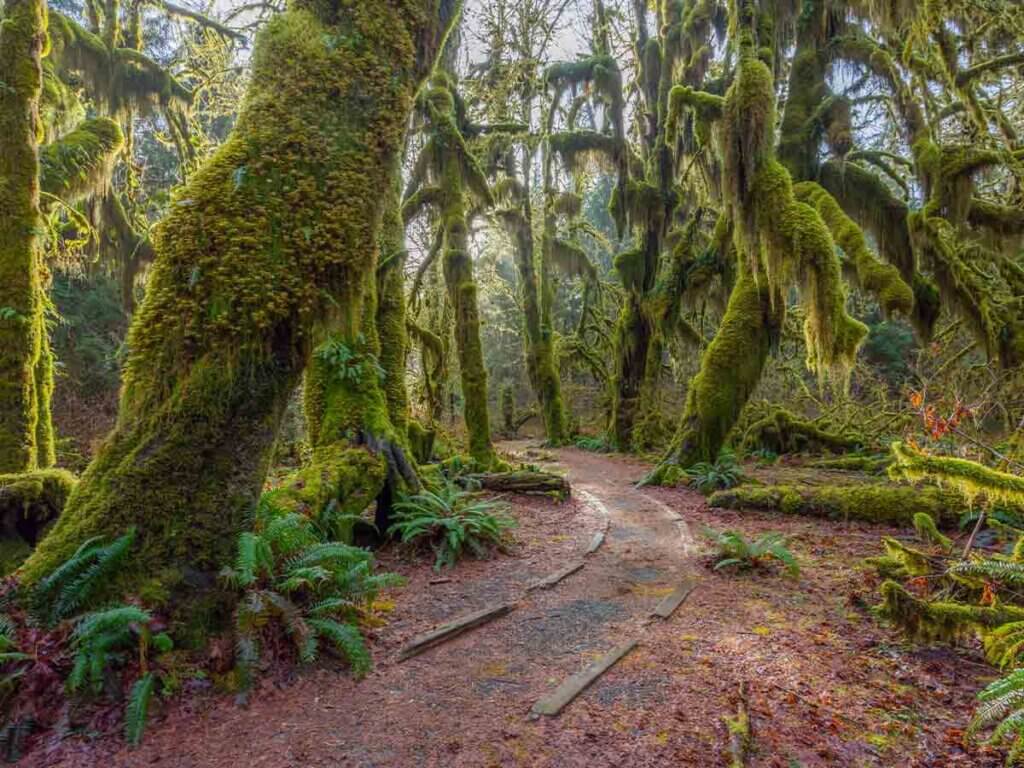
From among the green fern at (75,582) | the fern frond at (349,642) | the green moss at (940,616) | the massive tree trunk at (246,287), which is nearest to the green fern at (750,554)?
the green moss at (940,616)

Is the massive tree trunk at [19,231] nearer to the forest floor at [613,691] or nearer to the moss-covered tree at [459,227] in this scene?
the forest floor at [613,691]

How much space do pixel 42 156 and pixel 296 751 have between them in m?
9.13

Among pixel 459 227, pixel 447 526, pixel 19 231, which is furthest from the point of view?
pixel 459 227

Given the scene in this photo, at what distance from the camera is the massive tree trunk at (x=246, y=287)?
3541mm

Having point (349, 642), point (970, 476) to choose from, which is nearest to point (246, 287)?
point (349, 642)

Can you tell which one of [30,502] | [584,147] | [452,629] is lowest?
[452,629]

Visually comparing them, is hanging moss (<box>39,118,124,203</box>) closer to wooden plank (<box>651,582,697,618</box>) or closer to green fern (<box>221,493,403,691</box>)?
green fern (<box>221,493,403,691</box>)

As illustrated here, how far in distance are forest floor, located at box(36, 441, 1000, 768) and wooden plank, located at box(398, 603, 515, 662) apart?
0.06 metres

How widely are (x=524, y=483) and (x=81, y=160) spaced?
8.35 meters

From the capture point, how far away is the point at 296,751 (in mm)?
2955

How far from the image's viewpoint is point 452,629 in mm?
4434

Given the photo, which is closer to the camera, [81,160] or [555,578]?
[555,578]

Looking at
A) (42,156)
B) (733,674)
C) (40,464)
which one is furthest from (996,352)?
(42,156)

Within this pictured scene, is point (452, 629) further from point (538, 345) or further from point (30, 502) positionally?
point (538, 345)
